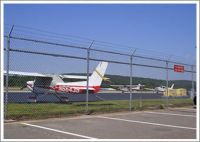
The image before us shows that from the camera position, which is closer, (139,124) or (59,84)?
(139,124)

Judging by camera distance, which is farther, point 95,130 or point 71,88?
point 71,88

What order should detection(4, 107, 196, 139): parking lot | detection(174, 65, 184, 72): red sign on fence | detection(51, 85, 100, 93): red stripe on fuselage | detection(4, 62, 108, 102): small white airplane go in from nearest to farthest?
detection(4, 107, 196, 139): parking lot, detection(174, 65, 184, 72): red sign on fence, detection(4, 62, 108, 102): small white airplane, detection(51, 85, 100, 93): red stripe on fuselage

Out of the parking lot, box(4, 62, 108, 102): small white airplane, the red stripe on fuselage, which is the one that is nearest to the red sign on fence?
box(4, 62, 108, 102): small white airplane

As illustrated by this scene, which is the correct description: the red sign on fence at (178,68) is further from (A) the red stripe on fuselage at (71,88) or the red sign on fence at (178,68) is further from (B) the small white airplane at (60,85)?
(A) the red stripe on fuselage at (71,88)

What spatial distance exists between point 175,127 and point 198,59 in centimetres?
476

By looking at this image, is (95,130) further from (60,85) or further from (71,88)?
(60,85)

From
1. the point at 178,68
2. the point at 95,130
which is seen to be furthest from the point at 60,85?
the point at 95,130

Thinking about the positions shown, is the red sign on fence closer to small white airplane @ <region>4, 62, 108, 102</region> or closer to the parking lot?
small white airplane @ <region>4, 62, 108, 102</region>

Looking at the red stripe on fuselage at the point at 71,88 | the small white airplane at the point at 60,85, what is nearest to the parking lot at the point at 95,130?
the small white airplane at the point at 60,85

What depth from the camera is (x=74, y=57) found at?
44.5 feet

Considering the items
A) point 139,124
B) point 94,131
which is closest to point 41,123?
point 94,131

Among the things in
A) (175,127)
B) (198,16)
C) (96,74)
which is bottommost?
(175,127)

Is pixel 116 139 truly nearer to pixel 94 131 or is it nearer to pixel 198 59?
pixel 94 131

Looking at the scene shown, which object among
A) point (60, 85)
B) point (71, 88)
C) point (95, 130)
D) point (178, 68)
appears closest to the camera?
point (95, 130)
